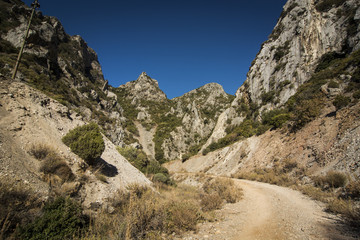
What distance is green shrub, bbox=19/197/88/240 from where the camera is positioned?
3.00 m

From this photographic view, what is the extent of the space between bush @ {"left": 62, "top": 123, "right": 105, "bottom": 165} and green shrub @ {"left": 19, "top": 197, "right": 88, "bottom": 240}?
171 inches

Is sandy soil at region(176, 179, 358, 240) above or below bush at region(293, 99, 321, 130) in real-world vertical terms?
below

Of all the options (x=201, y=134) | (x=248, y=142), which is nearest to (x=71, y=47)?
(x=201, y=134)

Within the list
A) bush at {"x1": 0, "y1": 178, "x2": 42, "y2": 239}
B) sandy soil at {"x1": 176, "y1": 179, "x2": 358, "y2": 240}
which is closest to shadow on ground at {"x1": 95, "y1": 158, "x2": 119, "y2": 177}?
bush at {"x1": 0, "y1": 178, "x2": 42, "y2": 239}

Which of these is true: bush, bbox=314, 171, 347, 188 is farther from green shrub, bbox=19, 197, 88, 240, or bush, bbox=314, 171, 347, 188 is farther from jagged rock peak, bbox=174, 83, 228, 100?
jagged rock peak, bbox=174, 83, 228, 100

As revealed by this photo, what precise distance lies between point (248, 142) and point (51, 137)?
85.1 feet

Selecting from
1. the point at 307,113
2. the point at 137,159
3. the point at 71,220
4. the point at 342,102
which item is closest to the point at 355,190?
the point at 71,220

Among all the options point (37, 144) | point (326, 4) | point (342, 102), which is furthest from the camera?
point (326, 4)

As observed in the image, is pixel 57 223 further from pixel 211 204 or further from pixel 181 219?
pixel 211 204

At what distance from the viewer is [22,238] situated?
2.84m

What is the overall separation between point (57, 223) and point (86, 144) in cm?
521

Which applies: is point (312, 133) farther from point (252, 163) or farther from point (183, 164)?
point (183, 164)

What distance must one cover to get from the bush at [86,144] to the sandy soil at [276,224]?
20.1 feet

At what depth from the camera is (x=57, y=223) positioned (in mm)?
3299
